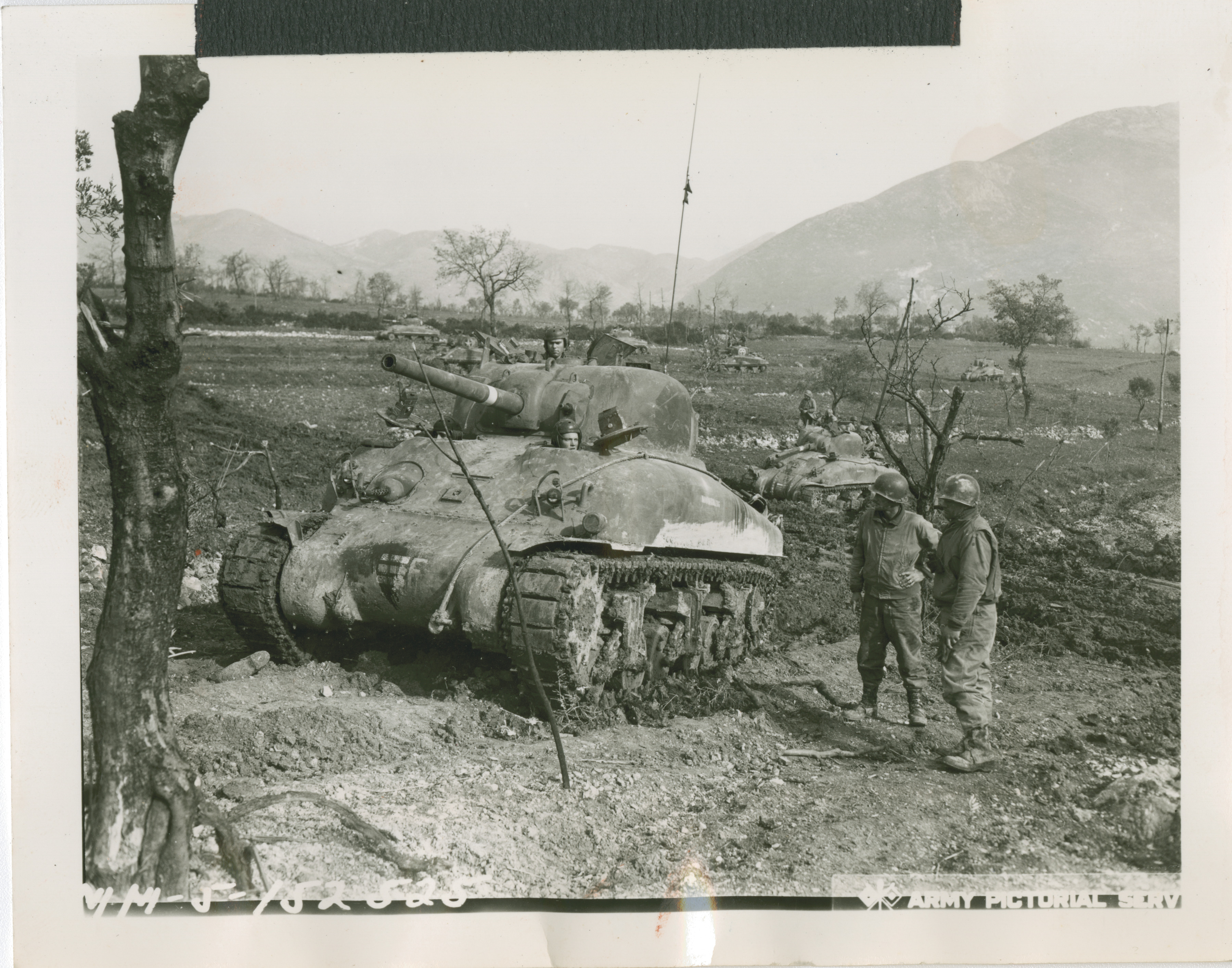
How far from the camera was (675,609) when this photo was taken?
21.4 feet

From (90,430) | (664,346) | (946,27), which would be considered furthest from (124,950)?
(664,346)

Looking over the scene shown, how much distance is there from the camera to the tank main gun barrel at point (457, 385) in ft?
17.2

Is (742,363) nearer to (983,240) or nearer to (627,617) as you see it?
(983,240)

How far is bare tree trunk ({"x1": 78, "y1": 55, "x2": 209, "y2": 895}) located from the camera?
4156 mm

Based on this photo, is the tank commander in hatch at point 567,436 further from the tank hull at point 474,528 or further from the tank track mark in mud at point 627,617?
the tank track mark in mud at point 627,617

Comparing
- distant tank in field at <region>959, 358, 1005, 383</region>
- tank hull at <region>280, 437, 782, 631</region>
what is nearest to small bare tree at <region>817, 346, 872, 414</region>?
distant tank in field at <region>959, 358, 1005, 383</region>

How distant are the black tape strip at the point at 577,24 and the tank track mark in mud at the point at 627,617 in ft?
9.28

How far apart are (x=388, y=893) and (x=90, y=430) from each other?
422 centimetres

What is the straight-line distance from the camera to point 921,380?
339 inches

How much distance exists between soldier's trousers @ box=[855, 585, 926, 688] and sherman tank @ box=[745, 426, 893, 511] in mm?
4708

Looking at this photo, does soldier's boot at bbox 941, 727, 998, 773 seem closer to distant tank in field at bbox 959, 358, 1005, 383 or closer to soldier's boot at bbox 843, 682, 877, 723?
soldier's boot at bbox 843, 682, 877, 723

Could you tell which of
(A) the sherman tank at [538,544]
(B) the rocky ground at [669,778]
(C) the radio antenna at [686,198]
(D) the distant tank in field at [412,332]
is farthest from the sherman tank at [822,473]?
(B) the rocky ground at [669,778]

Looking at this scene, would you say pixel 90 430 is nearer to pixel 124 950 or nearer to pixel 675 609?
pixel 124 950

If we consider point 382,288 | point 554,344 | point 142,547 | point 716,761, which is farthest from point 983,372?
point 142,547
